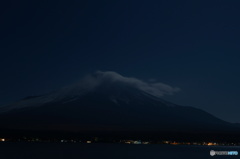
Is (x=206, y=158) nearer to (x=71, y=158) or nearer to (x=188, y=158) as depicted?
(x=188, y=158)

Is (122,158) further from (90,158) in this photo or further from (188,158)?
(188,158)

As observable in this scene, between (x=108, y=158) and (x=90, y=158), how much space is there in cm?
499

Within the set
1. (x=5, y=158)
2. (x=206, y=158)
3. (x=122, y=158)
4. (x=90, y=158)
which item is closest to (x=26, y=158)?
(x=5, y=158)

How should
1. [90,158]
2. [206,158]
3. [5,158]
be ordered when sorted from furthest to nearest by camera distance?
[206,158] → [90,158] → [5,158]

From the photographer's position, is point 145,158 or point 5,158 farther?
point 145,158

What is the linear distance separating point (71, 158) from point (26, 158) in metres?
11.2

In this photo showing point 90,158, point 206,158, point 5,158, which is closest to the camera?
point 5,158

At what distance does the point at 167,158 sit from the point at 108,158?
1957 cm

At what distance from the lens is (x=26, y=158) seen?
344 feet

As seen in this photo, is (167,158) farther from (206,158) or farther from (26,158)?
(26,158)

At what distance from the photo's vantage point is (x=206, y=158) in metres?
118

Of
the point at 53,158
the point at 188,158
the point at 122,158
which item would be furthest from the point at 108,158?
the point at 188,158

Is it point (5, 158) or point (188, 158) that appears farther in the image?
point (188, 158)

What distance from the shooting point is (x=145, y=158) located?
4510 inches
